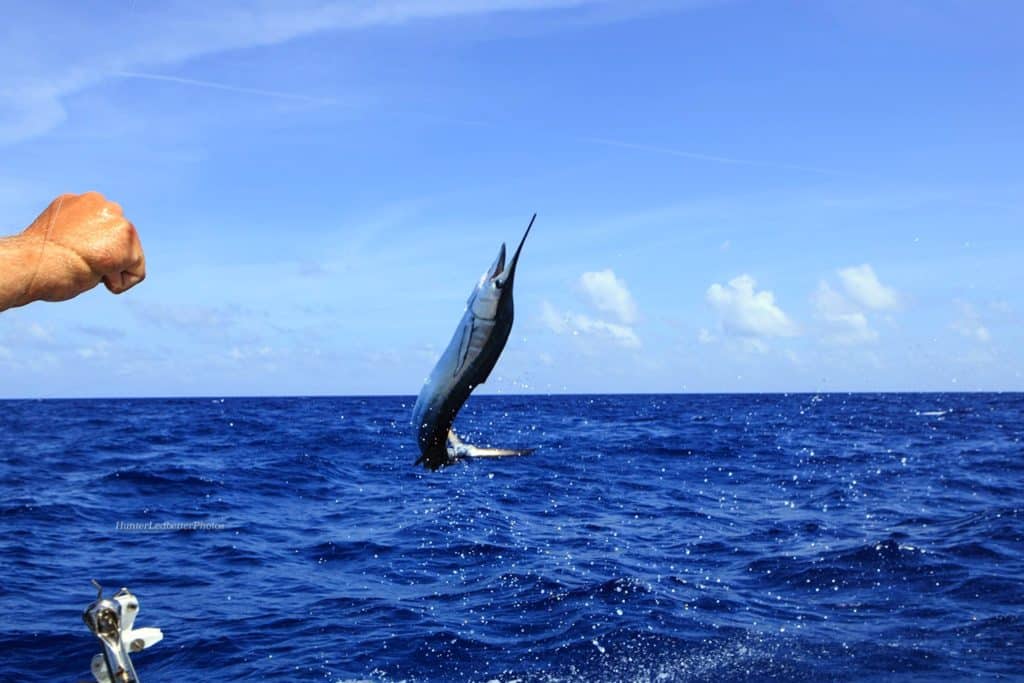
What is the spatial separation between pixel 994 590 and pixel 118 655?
44.6ft

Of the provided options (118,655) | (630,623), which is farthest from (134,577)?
(118,655)

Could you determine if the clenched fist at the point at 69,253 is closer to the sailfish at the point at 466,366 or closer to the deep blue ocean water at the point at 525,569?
the sailfish at the point at 466,366

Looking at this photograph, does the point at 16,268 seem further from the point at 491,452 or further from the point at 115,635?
the point at 491,452

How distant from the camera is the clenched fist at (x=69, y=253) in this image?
2.54 meters

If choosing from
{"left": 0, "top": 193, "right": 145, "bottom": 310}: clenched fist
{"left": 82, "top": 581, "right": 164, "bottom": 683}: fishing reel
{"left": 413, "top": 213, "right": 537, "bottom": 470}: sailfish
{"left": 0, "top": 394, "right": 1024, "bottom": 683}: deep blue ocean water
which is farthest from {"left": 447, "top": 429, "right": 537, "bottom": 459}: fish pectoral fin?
{"left": 0, "top": 394, "right": 1024, "bottom": 683}: deep blue ocean water

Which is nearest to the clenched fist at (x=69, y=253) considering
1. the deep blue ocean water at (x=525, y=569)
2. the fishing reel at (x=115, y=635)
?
the fishing reel at (x=115, y=635)

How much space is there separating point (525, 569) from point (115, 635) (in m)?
11.2

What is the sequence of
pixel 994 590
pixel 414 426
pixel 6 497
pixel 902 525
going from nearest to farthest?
pixel 414 426
pixel 994 590
pixel 902 525
pixel 6 497

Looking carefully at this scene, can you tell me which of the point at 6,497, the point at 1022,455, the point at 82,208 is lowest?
the point at 6,497

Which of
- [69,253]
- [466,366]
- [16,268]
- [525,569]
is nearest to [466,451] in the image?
[466,366]

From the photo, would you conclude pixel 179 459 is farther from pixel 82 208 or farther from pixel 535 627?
pixel 82 208

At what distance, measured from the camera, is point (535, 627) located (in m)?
12.1

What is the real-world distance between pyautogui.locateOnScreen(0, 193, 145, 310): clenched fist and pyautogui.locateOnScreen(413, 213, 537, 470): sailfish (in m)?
1.66

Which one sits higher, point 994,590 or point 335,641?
point 994,590
